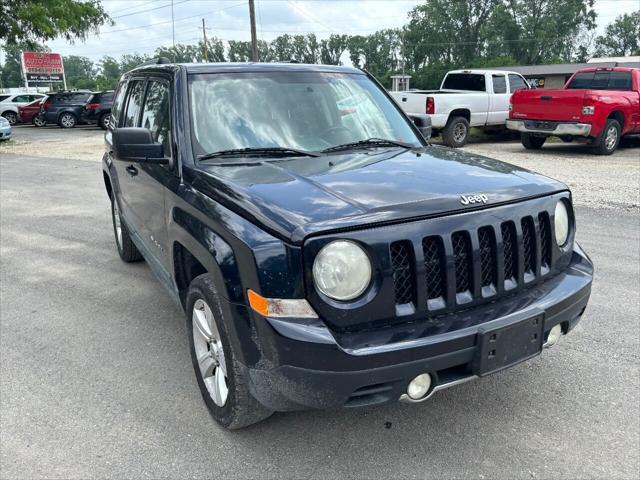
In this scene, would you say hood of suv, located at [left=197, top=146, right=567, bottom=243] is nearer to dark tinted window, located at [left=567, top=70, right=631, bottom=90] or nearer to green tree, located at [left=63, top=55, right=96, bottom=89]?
dark tinted window, located at [left=567, top=70, right=631, bottom=90]

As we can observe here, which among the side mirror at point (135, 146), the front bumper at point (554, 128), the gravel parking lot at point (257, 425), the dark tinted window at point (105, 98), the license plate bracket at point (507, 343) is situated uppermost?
the dark tinted window at point (105, 98)

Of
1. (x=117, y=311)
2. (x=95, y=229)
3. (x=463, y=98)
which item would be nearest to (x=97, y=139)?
(x=463, y=98)

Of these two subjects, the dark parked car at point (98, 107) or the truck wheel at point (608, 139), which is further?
the dark parked car at point (98, 107)

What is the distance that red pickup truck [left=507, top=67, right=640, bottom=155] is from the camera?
1196cm

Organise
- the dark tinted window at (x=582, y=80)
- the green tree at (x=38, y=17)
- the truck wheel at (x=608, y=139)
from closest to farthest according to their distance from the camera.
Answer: the truck wheel at (x=608, y=139) < the dark tinted window at (x=582, y=80) < the green tree at (x=38, y=17)

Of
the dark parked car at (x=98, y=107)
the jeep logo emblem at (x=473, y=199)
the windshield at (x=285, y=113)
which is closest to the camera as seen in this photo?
the jeep logo emblem at (x=473, y=199)

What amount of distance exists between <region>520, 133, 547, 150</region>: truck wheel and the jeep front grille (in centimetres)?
1205

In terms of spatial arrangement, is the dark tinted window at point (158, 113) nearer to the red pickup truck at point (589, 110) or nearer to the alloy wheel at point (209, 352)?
the alloy wheel at point (209, 352)

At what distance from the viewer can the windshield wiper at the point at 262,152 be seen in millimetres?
3221

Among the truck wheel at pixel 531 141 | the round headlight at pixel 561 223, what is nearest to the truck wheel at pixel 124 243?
the round headlight at pixel 561 223

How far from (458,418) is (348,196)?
4.47 ft

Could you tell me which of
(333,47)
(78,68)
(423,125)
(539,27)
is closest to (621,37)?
(539,27)

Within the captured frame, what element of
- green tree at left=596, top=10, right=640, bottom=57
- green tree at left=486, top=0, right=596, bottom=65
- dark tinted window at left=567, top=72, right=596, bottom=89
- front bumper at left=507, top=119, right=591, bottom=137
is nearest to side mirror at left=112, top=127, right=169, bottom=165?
front bumper at left=507, top=119, right=591, bottom=137

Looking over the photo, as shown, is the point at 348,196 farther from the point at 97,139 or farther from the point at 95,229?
the point at 97,139
